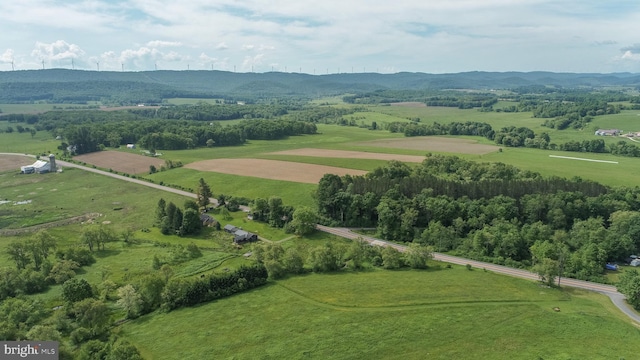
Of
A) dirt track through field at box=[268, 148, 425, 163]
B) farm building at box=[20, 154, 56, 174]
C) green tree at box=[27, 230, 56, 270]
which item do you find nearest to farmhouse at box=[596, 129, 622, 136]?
dirt track through field at box=[268, 148, 425, 163]

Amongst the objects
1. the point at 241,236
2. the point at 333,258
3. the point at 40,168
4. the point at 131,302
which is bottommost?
the point at 131,302

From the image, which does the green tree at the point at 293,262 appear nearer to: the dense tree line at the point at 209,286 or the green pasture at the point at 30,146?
the dense tree line at the point at 209,286

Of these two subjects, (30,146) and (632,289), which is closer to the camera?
(632,289)

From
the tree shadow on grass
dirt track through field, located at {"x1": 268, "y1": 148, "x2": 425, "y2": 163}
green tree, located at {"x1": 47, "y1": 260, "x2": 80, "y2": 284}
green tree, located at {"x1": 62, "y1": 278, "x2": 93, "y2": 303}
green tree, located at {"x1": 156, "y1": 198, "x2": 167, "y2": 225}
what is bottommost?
the tree shadow on grass

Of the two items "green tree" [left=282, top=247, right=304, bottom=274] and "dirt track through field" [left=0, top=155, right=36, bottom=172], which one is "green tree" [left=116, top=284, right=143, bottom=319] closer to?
"green tree" [left=282, top=247, right=304, bottom=274]

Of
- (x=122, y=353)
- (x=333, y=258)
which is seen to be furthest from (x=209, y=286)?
(x=333, y=258)

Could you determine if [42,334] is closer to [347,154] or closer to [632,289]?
[632,289]

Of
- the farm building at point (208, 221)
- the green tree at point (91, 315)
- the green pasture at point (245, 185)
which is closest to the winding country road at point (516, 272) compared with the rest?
the green pasture at point (245, 185)
